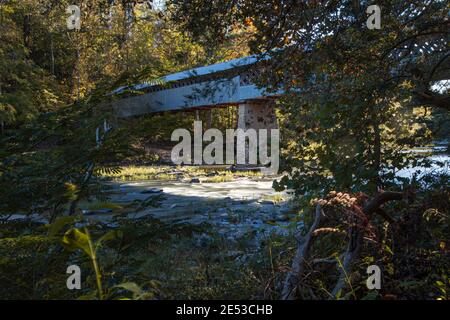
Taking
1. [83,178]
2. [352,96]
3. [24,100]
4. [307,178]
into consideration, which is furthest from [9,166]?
[24,100]

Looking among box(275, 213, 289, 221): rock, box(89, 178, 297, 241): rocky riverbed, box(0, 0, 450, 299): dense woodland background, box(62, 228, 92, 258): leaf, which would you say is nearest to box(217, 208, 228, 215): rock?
box(89, 178, 297, 241): rocky riverbed

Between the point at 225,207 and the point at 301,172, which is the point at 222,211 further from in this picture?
the point at 301,172

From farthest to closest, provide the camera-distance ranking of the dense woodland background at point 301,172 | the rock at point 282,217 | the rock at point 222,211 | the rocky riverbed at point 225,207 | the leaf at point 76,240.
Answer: the rock at point 222,211, the rock at point 282,217, the rocky riverbed at point 225,207, the dense woodland background at point 301,172, the leaf at point 76,240

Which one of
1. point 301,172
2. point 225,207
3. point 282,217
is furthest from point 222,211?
point 301,172

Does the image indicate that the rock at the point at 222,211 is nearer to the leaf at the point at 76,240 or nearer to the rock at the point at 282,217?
the rock at the point at 282,217

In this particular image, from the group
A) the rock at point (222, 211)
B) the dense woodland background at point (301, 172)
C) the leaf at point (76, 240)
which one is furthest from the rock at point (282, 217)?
the leaf at point (76, 240)

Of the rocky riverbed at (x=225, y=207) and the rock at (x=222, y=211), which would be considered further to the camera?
the rock at (x=222, y=211)

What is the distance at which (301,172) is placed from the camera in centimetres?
464

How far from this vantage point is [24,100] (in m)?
23.6

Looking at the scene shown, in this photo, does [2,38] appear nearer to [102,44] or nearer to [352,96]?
[102,44]

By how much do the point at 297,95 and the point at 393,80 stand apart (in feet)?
3.08

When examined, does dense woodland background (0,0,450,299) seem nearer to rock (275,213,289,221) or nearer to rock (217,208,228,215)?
rock (275,213,289,221)

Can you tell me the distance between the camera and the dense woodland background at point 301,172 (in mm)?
2352

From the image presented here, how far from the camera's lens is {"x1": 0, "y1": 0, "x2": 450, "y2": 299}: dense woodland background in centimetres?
235
